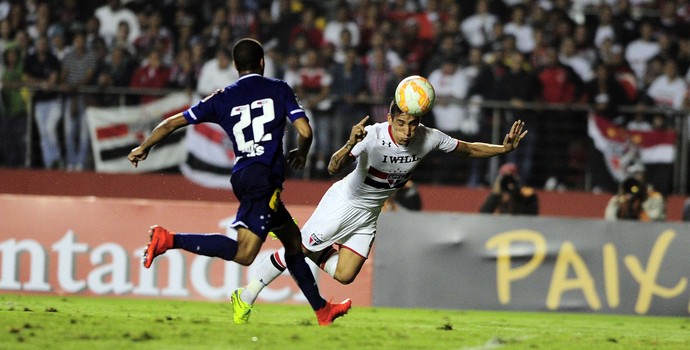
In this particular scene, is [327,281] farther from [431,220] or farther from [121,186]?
[121,186]

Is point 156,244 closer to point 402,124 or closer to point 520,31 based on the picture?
point 402,124

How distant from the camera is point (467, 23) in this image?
18156 millimetres

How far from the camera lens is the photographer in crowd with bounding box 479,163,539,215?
583 inches

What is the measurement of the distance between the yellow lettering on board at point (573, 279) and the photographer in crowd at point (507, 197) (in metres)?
1.22

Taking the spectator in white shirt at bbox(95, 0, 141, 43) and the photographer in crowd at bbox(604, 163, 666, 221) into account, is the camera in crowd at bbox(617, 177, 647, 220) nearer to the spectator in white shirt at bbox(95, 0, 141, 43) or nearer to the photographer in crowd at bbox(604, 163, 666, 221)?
the photographer in crowd at bbox(604, 163, 666, 221)

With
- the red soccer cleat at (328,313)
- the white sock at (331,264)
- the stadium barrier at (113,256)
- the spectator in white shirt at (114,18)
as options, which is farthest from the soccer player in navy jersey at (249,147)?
the spectator in white shirt at (114,18)

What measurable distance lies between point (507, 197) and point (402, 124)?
5664 millimetres

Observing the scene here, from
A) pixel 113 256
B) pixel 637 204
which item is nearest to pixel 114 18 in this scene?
pixel 113 256

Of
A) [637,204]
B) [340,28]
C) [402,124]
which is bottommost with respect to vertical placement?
[637,204]

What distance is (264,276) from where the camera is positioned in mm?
9805

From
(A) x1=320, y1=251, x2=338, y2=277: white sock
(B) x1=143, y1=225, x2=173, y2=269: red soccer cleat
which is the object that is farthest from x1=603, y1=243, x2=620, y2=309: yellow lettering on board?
(B) x1=143, y1=225, x2=173, y2=269: red soccer cleat

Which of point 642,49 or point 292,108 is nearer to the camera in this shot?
point 292,108

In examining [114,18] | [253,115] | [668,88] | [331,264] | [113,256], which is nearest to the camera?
[253,115]

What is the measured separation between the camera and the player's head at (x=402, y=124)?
9438mm
